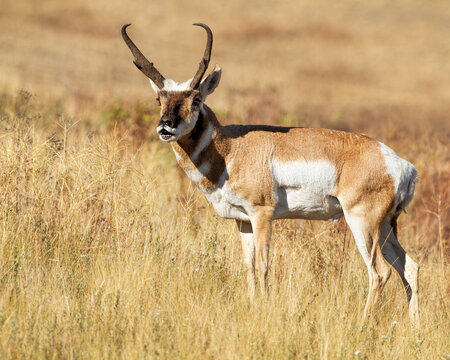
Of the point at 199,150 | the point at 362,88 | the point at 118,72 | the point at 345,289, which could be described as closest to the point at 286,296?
the point at 345,289

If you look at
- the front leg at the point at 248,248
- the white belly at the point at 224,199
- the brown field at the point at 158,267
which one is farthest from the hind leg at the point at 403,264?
the white belly at the point at 224,199

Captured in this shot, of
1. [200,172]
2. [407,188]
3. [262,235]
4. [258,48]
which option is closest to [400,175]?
[407,188]

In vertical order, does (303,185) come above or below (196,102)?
below

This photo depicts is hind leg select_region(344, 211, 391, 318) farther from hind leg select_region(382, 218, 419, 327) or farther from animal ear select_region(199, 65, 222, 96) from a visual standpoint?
animal ear select_region(199, 65, 222, 96)

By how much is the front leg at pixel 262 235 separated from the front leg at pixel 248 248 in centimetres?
9

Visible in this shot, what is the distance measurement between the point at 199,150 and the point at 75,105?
10.2 m

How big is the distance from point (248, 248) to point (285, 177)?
834mm

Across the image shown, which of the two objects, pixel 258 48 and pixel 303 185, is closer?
pixel 303 185

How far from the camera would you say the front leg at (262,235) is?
6.70m

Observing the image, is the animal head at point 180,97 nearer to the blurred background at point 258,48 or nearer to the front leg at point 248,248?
the front leg at point 248,248

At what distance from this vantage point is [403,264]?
23.3 feet

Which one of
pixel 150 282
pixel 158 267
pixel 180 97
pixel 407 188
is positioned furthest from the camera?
pixel 407 188

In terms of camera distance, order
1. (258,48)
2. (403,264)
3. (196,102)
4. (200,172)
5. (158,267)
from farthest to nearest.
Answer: (258,48)
(403,264)
(200,172)
(196,102)
(158,267)

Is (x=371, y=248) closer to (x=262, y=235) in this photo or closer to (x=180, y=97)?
(x=262, y=235)
